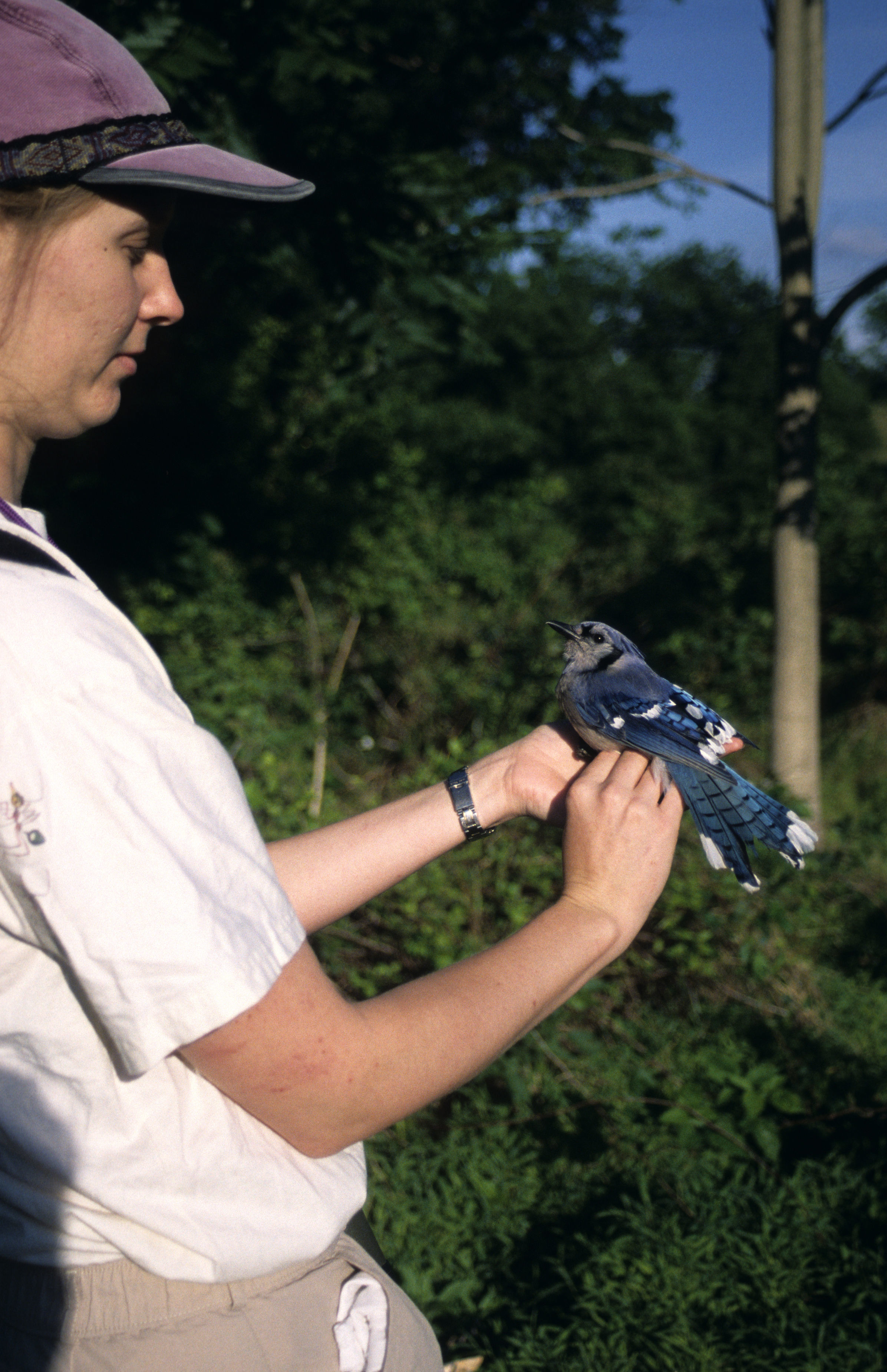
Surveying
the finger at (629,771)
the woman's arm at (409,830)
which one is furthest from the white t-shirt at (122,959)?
the finger at (629,771)

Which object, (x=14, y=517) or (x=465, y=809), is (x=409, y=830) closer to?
(x=465, y=809)

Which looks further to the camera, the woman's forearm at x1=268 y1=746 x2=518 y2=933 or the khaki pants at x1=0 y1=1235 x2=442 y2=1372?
the woman's forearm at x1=268 y1=746 x2=518 y2=933

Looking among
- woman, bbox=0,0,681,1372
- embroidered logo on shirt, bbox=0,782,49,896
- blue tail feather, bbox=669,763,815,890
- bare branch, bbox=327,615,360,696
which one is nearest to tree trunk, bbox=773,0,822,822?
bare branch, bbox=327,615,360,696

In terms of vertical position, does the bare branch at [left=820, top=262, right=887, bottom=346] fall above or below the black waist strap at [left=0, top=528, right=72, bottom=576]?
above

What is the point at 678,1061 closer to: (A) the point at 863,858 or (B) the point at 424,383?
(A) the point at 863,858

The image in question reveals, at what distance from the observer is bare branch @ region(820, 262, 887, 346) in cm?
474

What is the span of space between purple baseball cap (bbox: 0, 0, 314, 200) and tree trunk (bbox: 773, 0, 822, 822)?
14.8 ft

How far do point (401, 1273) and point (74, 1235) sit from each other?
2187 millimetres

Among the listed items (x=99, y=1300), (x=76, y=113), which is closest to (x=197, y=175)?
(x=76, y=113)

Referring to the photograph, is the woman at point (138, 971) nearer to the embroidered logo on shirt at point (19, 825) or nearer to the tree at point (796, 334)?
the embroidered logo on shirt at point (19, 825)

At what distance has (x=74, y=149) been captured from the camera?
995 millimetres

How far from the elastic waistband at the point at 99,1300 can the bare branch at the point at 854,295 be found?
5.11 metres

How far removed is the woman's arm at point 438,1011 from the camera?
3.09ft

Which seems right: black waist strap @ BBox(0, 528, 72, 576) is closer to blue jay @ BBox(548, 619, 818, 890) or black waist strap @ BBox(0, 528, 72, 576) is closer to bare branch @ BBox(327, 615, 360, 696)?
blue jay @ BBox(548, 619, 818, 890)
